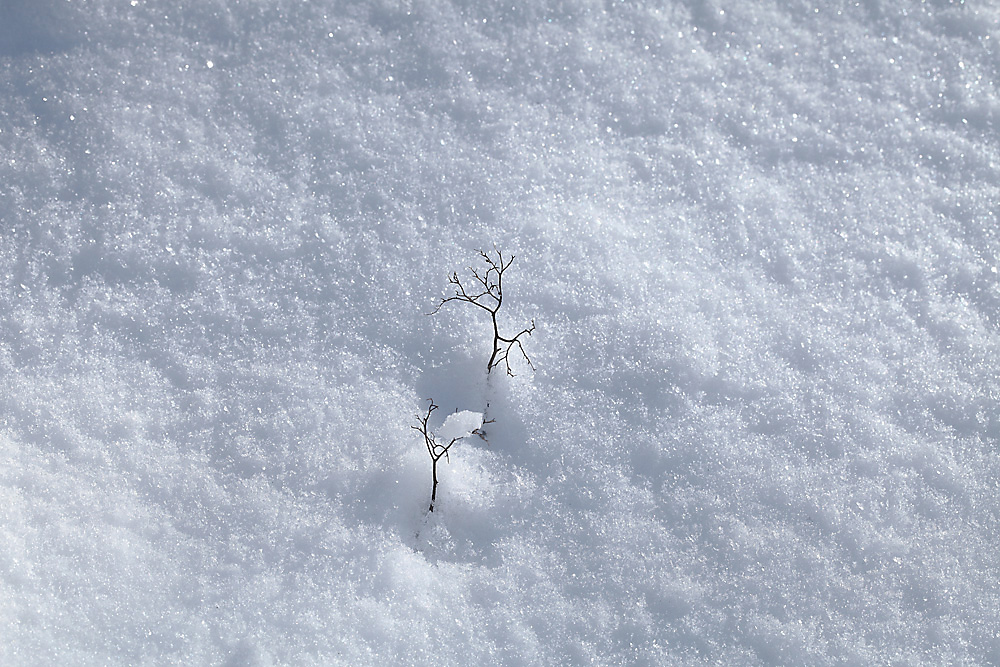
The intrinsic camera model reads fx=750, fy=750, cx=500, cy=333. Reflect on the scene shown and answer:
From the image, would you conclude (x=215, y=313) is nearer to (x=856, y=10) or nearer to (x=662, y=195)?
(x=662, y=195)

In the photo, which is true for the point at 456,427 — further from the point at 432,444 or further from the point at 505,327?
the point at 505,327

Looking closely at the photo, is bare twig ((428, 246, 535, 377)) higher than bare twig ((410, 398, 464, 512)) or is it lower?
higher

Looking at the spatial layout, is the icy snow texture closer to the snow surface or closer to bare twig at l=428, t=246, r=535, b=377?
the snow surface

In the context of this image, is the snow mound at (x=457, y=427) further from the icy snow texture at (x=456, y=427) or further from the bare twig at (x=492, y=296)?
the bare twig at (x=492, y=296)

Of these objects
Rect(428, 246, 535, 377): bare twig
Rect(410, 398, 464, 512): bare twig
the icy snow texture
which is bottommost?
Rect(410, 398, 464, 512): bare twig

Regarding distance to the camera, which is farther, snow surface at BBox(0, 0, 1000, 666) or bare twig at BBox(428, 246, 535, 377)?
bare twig at BBox(428, 246, 535, 377)

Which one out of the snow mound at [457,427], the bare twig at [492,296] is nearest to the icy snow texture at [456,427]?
the snow mound at [457,427]

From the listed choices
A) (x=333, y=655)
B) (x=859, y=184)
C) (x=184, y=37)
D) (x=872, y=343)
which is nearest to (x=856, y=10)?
(x=859, y=184)

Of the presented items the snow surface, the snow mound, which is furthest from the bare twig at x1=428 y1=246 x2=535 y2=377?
the snow mound
